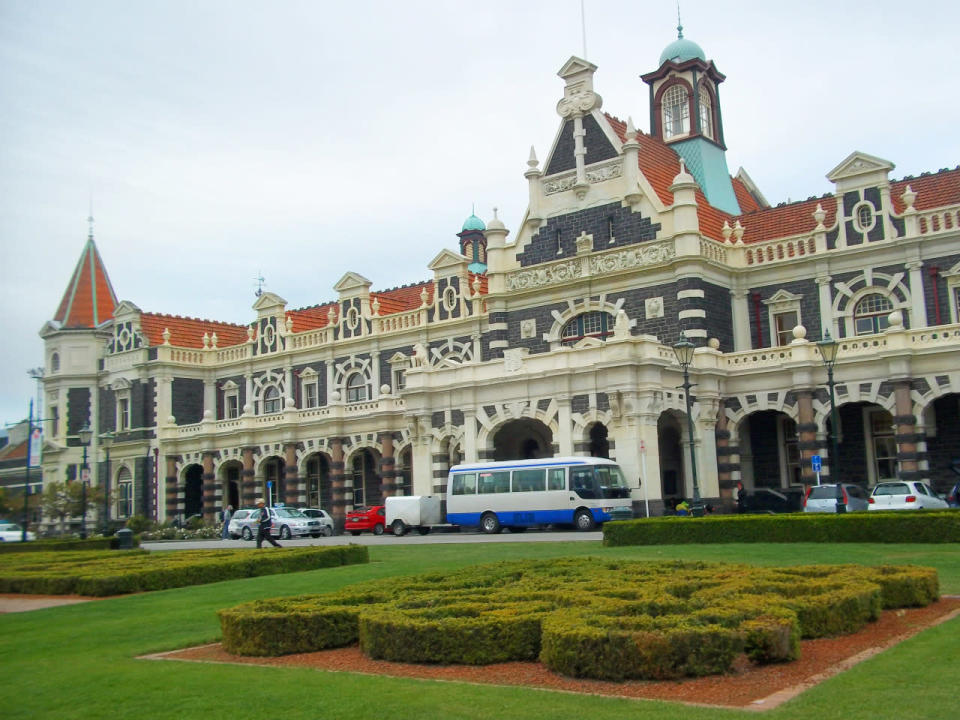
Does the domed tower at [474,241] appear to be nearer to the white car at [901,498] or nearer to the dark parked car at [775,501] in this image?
the dark parked car at [775,501]

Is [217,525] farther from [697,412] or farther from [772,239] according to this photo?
[772,239]

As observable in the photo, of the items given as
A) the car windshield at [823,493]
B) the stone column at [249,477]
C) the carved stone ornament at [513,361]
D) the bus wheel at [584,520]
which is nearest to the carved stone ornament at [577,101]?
the carved stone ornament at [513,361]

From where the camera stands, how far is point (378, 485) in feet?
191

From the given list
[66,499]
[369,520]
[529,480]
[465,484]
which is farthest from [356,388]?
[529,480]

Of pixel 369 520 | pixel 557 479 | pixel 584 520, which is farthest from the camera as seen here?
pixel 369 520

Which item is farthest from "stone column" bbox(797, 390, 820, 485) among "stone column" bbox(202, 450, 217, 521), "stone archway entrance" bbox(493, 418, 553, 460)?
"stone column" bbox(202, 450, 217, 521)

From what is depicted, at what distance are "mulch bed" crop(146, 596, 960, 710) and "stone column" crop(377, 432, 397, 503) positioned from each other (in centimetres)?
3825

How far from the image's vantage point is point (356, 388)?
200 ft

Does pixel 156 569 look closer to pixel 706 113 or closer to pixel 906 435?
pixel 906 435

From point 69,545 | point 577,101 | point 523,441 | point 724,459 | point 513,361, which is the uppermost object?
point 577,101

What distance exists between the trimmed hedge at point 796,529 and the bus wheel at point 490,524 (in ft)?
38.8

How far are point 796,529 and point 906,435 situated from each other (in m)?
14.9

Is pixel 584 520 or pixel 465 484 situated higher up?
pixel 465 484

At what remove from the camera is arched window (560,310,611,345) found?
155ft
